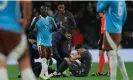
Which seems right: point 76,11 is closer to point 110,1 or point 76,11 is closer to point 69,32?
point 69,32

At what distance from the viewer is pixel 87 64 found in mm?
12781

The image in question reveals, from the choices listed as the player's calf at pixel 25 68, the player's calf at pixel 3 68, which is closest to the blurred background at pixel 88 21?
the player's calf at pixel 25 68

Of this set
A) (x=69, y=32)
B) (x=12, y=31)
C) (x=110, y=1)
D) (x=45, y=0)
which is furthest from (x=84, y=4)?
(x=12, y=31)

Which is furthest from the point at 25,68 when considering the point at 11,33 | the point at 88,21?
the point at 88,21

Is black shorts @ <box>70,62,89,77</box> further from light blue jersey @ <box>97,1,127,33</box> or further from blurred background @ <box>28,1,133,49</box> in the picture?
blurred background @ <box>28,1,133,49</box>

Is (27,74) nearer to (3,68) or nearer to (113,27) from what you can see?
(3,68)

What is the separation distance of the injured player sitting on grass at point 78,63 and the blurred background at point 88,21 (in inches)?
366

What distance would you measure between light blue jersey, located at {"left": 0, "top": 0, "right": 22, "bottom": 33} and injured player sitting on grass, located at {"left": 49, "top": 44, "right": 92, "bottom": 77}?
21.9ft

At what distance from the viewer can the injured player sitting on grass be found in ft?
41.4

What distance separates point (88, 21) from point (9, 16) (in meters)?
18.1

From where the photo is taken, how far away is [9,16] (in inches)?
234

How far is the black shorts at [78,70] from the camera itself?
12742mm

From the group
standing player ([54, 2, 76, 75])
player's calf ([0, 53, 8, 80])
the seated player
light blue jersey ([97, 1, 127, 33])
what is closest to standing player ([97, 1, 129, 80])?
light blue jersey ([97, 1, 127, 33])

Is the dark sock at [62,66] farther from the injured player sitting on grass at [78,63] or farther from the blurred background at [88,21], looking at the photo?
the blurred background at [88,21]
